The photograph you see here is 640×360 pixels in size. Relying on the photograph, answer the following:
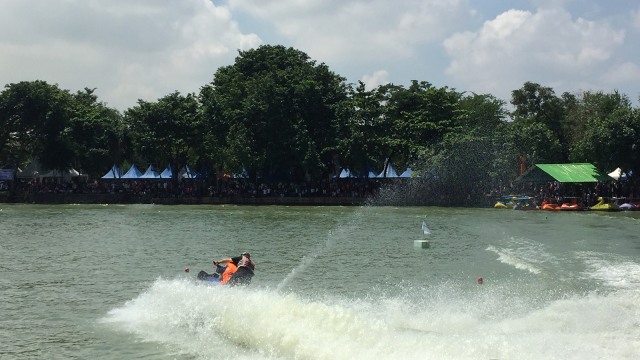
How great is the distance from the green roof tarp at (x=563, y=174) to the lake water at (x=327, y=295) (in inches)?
781

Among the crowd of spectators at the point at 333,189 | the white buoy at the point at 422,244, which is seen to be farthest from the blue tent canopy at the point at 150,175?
the white buoy at the point at 422,244

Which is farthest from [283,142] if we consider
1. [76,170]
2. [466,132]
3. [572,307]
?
A: [572,307]

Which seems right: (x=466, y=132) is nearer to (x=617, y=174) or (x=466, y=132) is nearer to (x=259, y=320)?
(x=617, y=174)

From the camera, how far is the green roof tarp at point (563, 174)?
196ft

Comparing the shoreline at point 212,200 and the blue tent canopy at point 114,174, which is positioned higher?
the blue tent canopy at point 114,174

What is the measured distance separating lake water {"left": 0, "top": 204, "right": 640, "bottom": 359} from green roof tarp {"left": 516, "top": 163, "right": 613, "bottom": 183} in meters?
19.8

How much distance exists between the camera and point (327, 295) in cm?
1956

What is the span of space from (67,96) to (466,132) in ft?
155

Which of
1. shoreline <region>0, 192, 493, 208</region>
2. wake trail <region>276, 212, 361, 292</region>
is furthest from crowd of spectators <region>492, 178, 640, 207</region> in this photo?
wake trail <region>276, 212, 361, 292</region>

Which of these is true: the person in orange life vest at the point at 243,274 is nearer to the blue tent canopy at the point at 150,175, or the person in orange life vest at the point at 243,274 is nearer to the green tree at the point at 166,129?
the green tree at the point at 166,129

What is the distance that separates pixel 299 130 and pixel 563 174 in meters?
25.3

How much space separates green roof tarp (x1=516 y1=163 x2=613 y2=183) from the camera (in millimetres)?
59812

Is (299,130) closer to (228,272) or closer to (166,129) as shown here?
(166,129)

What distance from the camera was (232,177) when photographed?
253 feet
